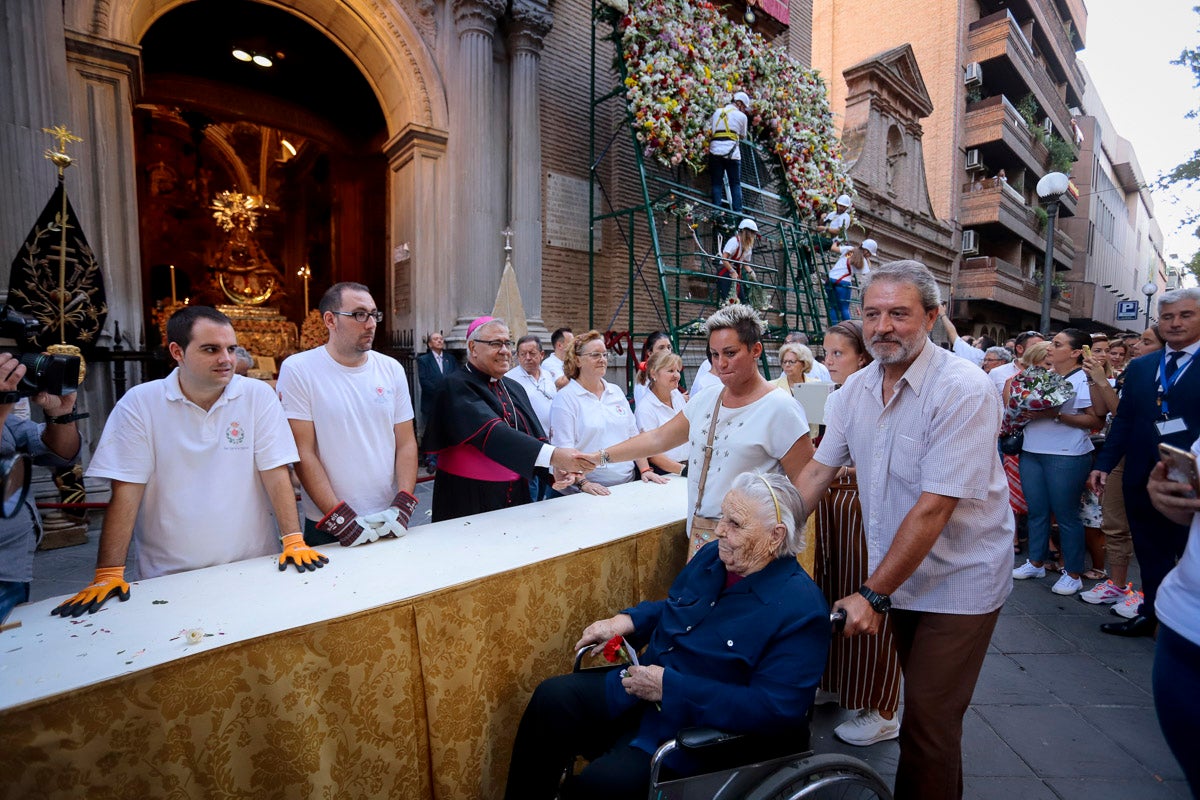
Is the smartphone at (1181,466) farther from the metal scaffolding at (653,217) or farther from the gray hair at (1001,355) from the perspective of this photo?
the metal scaffolding at (653,217)

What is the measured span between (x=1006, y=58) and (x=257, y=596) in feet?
95.8

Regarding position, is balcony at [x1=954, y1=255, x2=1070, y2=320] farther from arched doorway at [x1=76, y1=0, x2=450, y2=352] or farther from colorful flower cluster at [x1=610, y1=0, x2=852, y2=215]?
arched doorway at [x1=76, y1=0, x2=450, y2=352]

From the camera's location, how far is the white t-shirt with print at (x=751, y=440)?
257cm

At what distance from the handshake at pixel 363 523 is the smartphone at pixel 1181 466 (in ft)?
8.74

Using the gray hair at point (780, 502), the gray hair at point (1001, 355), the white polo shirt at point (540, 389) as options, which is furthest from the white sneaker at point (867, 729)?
the gray hair at point (1001, 355)

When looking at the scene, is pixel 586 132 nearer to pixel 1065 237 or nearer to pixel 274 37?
pixel 274 37

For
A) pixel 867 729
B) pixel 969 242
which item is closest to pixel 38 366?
pixel 867 729

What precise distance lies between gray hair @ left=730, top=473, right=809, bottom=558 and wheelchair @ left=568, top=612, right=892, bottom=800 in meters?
0.28

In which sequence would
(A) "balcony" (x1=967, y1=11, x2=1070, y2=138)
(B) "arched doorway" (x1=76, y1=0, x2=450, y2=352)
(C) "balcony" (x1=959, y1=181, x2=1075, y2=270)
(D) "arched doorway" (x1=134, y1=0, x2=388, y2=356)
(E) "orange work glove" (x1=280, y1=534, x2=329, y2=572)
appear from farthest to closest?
1. (C) "balcony" (x1=959, y1=181, x2=1075, y2=270)
2. (A) "balcony" (x1=967, y1=11, x2=1070, y2=138)
3. (D) "arched doorway" (x1=134, y1=0, x2=388, y2=356)
4. (B) "arched doorway" (x1=76, y1=0, x2=450, y2=352)
5. (E) "orange work glove" (x1=280, y1=534, x2=329, y2=572)

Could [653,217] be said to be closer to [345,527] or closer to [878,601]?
[345,527]

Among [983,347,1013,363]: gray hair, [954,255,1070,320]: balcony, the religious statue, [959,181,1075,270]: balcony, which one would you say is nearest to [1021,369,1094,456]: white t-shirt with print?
[983,347,1013,363]: gray hair

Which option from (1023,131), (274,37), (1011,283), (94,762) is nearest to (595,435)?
(94,762)

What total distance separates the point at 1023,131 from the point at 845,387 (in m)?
29.8

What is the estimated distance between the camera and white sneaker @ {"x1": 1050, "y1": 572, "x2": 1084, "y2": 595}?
4.89 metres
